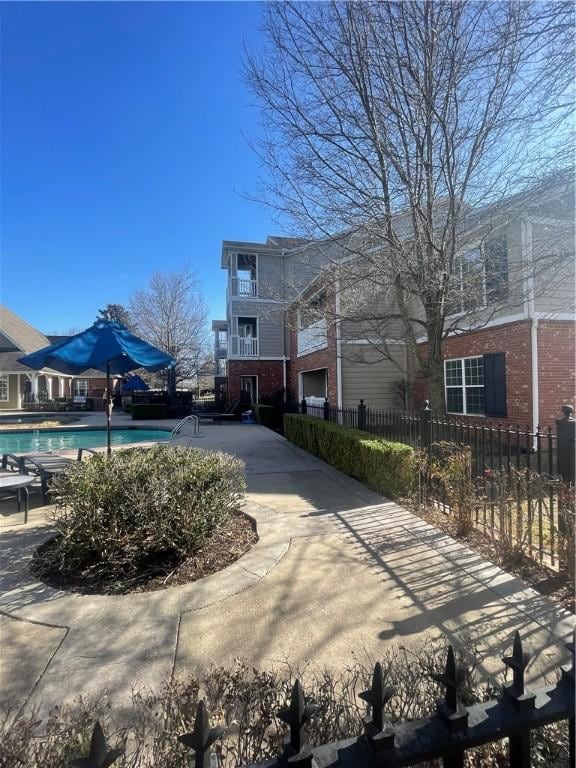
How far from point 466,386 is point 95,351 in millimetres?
10088

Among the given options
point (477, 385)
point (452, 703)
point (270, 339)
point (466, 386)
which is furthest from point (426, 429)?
point (270, 339)

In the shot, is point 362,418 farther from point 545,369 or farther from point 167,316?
point 167,316

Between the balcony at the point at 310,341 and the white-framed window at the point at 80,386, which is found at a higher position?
the balcony at the point at 310,341

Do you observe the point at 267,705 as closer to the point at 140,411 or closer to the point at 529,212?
the point at 529,212

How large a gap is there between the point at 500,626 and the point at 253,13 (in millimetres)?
7502

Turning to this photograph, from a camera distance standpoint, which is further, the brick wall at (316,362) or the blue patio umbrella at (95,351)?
the brick wall at (316,362)

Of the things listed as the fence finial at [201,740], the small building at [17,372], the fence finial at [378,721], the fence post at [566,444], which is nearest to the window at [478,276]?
the fence post at [566,444]

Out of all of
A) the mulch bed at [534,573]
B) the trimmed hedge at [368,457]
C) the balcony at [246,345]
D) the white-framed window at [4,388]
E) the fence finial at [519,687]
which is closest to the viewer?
the fence finial at [519,687]

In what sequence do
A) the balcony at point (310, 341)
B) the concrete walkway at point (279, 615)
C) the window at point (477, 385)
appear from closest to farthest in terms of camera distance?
the concrete walkway at point (279, 615) → the window at point (477, 385) → the balcony at point (310, 341)

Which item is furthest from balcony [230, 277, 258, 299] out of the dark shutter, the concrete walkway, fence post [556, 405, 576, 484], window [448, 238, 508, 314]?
fence post [556, 405, 576, 484]

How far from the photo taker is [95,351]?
19.4 feet

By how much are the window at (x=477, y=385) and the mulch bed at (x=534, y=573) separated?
21.9 feet

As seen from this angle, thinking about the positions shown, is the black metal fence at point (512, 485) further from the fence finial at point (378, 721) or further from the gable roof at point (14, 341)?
the gable roof at point (14, 341)

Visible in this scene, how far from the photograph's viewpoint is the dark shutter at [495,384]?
392 inches
